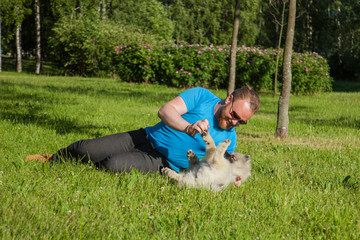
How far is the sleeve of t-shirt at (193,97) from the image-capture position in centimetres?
384

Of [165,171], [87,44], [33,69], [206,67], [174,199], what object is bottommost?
[174,199]

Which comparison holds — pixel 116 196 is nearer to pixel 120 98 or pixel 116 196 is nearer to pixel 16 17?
pixel 120 98

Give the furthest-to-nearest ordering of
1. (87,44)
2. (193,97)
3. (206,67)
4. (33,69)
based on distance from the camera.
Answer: (33,69)
(87,44)
(206,67)
(193,97)

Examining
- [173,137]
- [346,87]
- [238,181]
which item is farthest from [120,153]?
[346,87]

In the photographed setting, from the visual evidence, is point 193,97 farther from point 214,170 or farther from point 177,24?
point 177,24

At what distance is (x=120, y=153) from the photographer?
4.05 meters

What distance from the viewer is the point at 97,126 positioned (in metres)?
6.95

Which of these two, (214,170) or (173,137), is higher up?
(173,137)

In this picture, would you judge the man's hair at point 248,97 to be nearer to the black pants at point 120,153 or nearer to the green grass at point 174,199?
the green grass at point 174,199

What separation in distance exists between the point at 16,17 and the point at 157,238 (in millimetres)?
25369

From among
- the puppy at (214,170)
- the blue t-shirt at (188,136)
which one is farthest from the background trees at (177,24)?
the puppy at (214,170)

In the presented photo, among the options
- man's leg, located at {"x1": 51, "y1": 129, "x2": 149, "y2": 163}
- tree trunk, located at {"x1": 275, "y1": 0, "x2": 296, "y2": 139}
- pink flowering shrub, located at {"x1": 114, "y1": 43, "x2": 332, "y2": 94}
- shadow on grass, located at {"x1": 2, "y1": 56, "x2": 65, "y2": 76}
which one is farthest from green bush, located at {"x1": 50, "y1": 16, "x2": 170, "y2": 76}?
man's leg, located at {"x1": 51, "y1": 129, "x2": 149, "y2": 163}

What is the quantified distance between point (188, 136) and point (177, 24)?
118 ft

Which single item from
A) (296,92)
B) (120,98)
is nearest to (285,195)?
(120,98)
